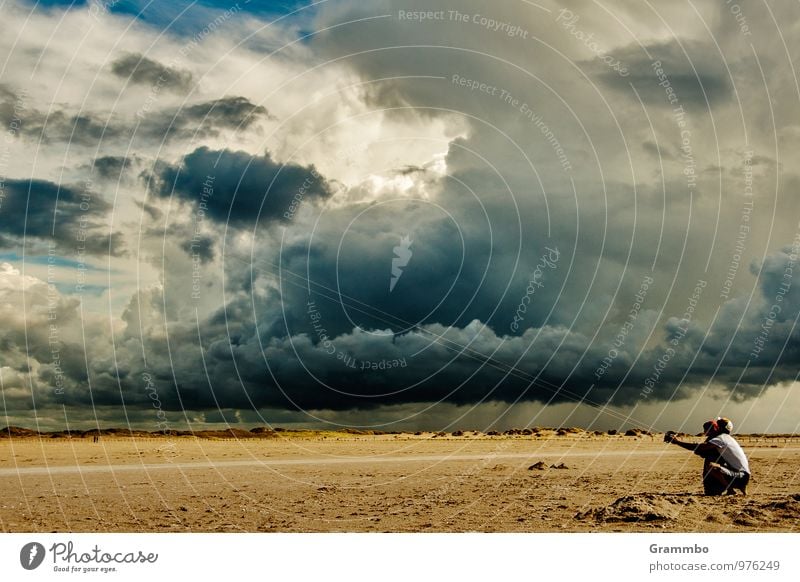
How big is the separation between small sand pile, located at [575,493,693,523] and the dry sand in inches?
2.0

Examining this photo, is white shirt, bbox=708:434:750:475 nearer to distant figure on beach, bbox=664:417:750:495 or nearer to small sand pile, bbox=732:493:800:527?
distant figure on beach, bbox=664:417:750:495

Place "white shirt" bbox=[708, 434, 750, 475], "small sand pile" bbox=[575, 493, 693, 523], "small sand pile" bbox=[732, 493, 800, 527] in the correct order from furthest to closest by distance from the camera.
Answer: "white shirt" bbox=[708, 434, 750, 475], "small sand pile" bbox=[575, 493, 693, 523], "small sand pile" bbox=[732, 493, 800, 527]

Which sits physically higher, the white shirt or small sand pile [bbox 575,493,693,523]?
the white shirt

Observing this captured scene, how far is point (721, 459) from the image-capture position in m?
30.7

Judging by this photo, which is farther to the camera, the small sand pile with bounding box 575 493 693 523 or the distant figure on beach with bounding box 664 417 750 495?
the distant figure on beach with bounding box 664 417 750 495

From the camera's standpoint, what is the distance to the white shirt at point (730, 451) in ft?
96.0

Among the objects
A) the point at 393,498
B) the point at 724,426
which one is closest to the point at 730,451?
the point at 724,426

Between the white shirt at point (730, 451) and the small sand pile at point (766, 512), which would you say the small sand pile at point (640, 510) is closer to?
the small sand pile at point (766, 512)

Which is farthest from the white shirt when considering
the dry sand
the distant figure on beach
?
the dry sand

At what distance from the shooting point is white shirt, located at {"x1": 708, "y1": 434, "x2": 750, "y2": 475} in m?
29.3

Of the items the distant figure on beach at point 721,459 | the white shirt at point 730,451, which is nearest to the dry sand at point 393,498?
the distant figure on beach at point 721,459

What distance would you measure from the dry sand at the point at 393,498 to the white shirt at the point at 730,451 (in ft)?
4.01

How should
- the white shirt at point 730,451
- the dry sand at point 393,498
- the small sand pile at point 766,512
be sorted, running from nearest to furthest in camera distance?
the small sand pile at point 766,512 < the dry sand at point 393,498 < the white shirt at point 730,451
